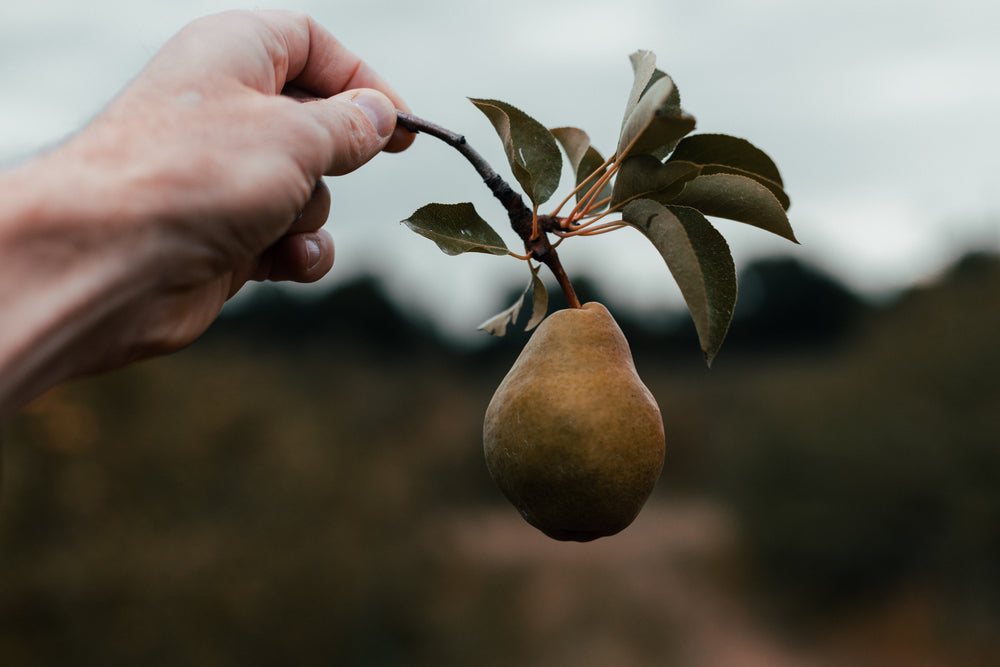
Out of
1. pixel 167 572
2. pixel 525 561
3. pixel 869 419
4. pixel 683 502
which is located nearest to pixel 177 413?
pixel 167 572

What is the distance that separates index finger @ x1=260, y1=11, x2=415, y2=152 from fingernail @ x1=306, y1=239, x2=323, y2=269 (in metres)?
0.23

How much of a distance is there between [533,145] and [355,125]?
11.1 inches

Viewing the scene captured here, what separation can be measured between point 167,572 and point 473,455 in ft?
48.6

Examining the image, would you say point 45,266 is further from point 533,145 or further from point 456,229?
point 533,145

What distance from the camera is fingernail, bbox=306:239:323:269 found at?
1.54 meters

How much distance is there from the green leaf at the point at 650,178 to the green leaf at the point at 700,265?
35 millimetres

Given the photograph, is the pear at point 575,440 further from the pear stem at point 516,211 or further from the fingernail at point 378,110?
the fingernail at point 378,110

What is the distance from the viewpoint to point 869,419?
13031 mm

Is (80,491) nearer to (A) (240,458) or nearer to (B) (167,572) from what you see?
(B) (167,572)

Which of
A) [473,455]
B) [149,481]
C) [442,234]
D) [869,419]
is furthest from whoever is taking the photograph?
[473,455]

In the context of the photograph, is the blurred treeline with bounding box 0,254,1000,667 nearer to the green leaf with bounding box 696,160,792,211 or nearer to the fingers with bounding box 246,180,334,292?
the fingers with bounding box 246,180,334,292

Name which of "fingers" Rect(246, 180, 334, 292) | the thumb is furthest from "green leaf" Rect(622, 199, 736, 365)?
"fingers" Rect(246, 180, 334, 292)

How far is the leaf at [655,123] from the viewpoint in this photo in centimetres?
99

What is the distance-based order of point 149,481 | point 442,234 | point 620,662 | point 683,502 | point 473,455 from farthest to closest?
1. point 683,502
2. point 473,455
3. point 620,662
4. point 149,481
5. point 442,234
